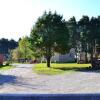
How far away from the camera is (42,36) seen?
6206 cm

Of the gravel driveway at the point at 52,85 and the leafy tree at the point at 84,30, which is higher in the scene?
the leafy tree at the point at 84,30

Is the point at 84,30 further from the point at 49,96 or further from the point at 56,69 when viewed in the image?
the point at 49,96

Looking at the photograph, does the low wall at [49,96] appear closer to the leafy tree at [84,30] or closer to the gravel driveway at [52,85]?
the gravel driveway at [52,85]

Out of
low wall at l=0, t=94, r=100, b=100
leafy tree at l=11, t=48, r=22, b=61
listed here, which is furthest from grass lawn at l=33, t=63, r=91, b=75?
leafy tree at l=11, t=48, r=22, b=61

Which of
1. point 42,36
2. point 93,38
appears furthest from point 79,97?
point 93,38

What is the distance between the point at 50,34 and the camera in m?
62.4

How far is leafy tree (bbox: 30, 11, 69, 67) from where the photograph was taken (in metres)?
62.2

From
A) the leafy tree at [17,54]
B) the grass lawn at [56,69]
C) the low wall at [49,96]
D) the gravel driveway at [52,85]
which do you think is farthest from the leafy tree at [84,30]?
the low wall at [49,96]

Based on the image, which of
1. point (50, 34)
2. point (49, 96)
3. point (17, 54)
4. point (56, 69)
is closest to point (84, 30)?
point (50, 34)

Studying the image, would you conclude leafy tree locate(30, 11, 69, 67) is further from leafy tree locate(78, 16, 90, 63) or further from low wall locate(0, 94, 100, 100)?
low wall locate(0, 94, 100, 100)

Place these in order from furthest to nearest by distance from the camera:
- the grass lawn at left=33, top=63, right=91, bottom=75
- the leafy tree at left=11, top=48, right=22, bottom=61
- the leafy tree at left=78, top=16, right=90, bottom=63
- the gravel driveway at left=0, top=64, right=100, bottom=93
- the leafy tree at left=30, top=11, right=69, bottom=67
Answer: the leafy tree at left=11, top=48, right=22, bottom=61 → the leafy tree at left=78, top=16, right=90, bottom=63 → the leafy tree at left=30, top=11, right=69, bottom=67 → the grass lawn at left=33, top=63, right=91, bottom=75 → the gravel driveway at left=0, top=64, right=100, bottom=93

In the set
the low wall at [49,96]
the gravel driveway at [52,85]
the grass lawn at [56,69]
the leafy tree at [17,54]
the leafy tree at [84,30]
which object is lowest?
the gravel driveway at [52,85]

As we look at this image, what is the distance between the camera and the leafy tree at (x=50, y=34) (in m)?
62.2

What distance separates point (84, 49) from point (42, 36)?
39.1 m
